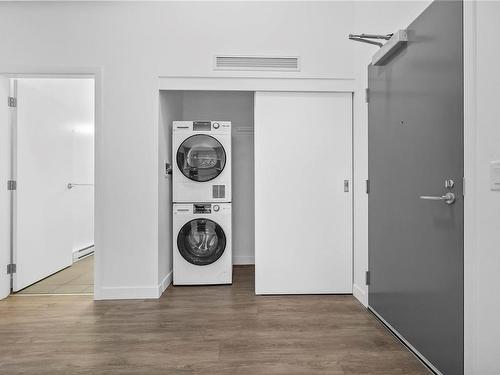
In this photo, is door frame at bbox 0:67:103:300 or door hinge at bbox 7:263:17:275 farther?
door hinge at bbox 7:263:17:275

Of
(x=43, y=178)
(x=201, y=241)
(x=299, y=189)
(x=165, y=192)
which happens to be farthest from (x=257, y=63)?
(x=43, y=178)

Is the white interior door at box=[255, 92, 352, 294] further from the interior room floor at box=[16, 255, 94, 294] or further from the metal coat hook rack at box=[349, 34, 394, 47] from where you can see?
the interior room floor at box=[16, 255, 94, 294]

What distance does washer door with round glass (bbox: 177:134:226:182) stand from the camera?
3318 millimetres

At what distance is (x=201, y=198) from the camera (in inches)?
132

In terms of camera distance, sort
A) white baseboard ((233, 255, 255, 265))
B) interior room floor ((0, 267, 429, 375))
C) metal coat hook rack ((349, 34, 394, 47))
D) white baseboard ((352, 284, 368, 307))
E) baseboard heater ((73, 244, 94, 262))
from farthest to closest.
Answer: baseboard heater ((73, 244, 94, 262)), white baseboard ((233, 255, 255, 265)), white baseboard ((352, 284, 368, 307)), metal coat hook rack ((349, 34, 394, 47)), interior room floor ((0, 267, 429, 375))

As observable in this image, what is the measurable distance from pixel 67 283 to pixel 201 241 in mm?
Result: 1484

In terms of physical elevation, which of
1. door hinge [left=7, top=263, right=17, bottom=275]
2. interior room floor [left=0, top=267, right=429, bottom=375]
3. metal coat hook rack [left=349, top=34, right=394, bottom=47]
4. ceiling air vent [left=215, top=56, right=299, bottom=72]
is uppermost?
ceiling air vent [left=215, top=56, right=299, bottom=72]

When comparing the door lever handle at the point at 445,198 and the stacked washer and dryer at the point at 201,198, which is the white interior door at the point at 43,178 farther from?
the door lever handle at the point at 445,198

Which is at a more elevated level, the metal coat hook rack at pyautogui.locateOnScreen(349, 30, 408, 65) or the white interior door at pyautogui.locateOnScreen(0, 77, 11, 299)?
the metal coat hook rack at pyautogui.locateOnScreen(349, 30, 408, 65)

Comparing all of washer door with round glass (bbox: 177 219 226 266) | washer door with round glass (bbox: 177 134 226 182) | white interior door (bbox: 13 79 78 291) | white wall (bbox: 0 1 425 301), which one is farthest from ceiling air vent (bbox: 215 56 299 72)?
white interior door (bbox: 13 79 78 291)

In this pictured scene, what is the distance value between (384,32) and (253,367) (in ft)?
7.98

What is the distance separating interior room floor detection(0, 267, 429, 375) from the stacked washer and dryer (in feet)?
1.16
